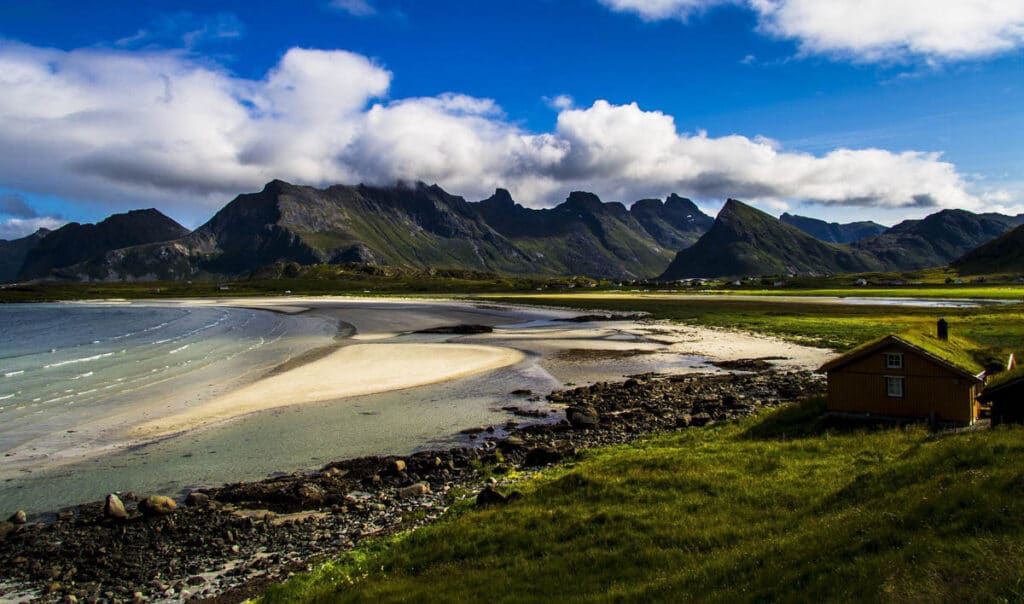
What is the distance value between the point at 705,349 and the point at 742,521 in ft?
180

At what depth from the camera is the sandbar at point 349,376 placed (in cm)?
3828

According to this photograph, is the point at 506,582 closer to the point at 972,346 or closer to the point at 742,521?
the point at 742,521

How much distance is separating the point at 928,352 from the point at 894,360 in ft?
4.90

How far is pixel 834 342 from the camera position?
223ft

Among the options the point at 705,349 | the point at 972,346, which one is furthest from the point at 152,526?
the point at 705,349

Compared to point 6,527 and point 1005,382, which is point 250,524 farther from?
point 1005,382

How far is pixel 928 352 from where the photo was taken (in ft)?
90.8

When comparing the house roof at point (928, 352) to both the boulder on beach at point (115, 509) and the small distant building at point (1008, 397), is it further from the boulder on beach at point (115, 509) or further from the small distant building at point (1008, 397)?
the boulder on beach at point (115, 509)

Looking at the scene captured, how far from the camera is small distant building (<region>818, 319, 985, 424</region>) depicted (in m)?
27.5

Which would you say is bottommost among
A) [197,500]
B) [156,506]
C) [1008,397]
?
[197,500]

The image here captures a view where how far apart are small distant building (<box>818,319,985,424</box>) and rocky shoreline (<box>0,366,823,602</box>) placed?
7602 millimetres

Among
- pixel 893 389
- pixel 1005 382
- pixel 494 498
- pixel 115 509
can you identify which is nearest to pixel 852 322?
pixel 893 389

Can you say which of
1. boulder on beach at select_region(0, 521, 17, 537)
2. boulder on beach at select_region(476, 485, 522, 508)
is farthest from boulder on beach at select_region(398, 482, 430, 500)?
boulder on beach at select_region(0, 521, 17, 537)

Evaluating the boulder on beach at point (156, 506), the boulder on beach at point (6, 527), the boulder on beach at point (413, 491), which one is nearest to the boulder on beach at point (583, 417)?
the boulder on beach at point (413, 491)
